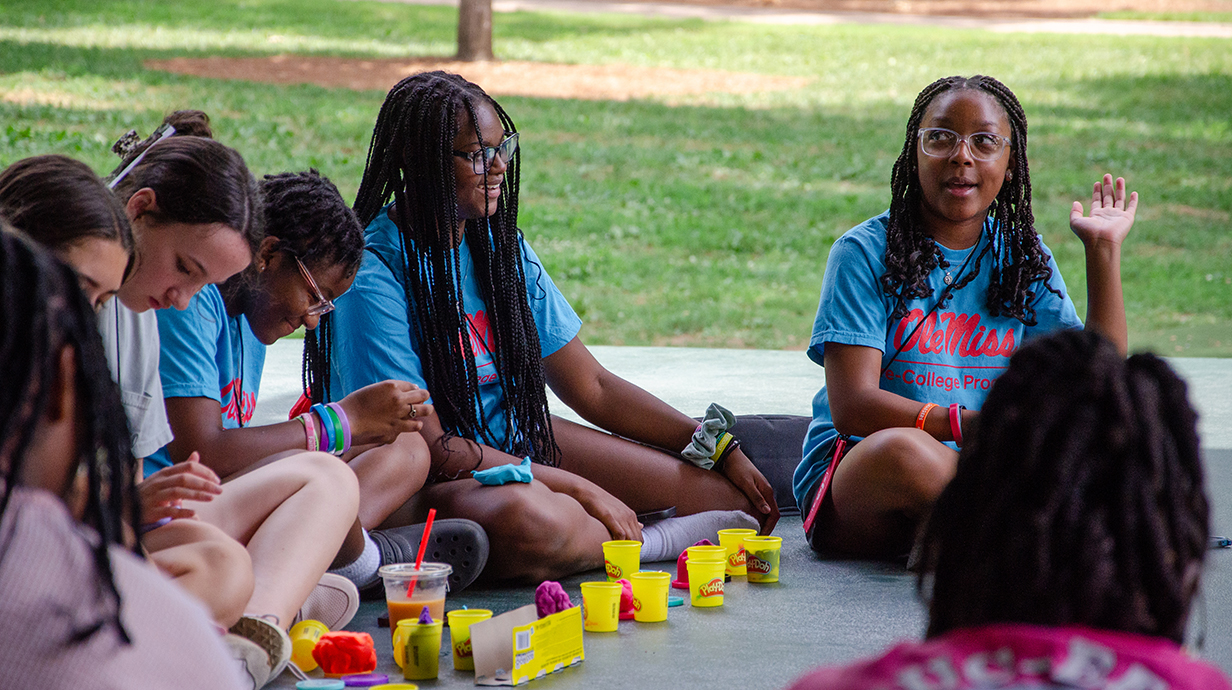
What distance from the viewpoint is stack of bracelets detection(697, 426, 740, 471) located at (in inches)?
138

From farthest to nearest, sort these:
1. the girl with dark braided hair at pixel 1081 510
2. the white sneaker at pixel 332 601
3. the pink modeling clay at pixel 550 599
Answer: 1. the white sneaker at pixel 332 601
2. the pink modeling clay at pixel 550 599
3. the girl with dark braided hair at pixel 1081 510

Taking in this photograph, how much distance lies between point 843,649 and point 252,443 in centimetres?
A: 121

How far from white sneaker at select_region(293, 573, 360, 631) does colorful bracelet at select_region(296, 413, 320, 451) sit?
0.95ft

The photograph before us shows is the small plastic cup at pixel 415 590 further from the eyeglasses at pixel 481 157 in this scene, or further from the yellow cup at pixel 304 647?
the eyeglasses at pixel 481 157

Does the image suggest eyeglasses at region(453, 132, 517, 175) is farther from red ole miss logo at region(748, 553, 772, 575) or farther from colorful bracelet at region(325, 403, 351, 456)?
red ole miss logo at region(748, 553, 772, 575)

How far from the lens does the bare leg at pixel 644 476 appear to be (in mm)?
3482

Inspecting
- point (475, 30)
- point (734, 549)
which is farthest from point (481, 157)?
point (475, 30)

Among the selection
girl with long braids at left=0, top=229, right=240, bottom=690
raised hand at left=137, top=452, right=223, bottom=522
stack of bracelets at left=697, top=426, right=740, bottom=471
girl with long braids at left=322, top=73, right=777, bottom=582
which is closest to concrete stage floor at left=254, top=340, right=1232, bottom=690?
girl with long braids at left=322, top=73, right=777, bottom=582

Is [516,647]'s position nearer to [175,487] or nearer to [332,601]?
[332,601]

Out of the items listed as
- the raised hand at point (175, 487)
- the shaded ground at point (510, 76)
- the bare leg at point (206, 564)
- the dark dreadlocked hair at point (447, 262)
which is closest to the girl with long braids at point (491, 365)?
the dark dreadlocked hair at point (447, 262)

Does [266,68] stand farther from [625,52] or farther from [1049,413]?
[1049,413]

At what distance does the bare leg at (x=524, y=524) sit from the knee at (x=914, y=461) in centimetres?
65

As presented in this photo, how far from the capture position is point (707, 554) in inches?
114

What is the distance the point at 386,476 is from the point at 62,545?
1.93m
